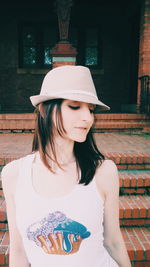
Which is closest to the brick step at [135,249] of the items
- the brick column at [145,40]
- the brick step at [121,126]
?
the brick step at [121,126]

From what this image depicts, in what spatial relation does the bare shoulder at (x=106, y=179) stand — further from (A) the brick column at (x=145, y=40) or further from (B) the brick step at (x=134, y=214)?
(A) the brick column at (x=145, y=40)

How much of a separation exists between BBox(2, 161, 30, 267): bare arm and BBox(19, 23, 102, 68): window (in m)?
7.71

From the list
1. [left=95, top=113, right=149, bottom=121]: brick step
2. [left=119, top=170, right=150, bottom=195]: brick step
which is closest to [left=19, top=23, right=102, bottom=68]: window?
[left=95, top=113, right=149, bottom=121]: brick step

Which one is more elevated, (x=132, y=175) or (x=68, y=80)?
(x=68, y=80)

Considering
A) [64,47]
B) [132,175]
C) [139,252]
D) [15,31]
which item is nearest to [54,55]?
[64,47]

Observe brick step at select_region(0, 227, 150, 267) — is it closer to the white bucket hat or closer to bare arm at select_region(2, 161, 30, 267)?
bare arm at select_region(2, 161, 30, 267)

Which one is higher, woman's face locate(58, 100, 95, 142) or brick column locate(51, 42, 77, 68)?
brick column locate(51, 42, 77, 68)

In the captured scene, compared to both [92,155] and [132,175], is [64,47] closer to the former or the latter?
[132,175]

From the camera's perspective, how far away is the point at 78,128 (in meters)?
1.06

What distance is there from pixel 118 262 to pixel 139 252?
3.63ft

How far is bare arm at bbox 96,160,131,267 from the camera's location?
1112 millimetres

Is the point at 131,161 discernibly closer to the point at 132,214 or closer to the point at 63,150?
the point at 132,214

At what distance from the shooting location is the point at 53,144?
1.20 metres

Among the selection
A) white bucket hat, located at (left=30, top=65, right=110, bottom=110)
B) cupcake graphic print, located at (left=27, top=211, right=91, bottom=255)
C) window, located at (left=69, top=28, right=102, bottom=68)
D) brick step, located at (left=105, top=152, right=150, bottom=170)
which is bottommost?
brick step, located at (left=105, top=152, right=150, bottom=170)
